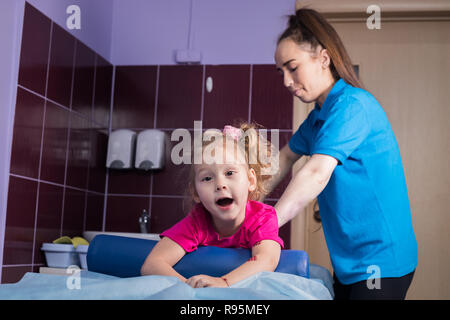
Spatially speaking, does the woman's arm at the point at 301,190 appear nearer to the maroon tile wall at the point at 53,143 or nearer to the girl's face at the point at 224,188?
the girl's face at the point at 224,188

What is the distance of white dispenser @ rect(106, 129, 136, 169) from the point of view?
120 inches

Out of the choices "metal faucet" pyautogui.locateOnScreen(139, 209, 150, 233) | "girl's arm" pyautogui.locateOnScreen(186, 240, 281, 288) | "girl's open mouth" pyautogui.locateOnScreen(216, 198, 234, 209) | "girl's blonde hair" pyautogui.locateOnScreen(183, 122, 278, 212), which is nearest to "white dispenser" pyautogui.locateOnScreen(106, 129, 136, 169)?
"metal faucet" pyautogui.locateOnScreen(139, 209, 150, 233)

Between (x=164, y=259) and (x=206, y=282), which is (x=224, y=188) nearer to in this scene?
A: (x=164, y=259)

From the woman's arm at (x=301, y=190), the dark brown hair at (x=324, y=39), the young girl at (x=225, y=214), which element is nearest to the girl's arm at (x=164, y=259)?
the young girl at (x=225, y=214)

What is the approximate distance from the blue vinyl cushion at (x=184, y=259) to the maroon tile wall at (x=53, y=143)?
123cm

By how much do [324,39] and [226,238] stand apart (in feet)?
2.10

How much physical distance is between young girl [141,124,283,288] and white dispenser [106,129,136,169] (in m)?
1.76

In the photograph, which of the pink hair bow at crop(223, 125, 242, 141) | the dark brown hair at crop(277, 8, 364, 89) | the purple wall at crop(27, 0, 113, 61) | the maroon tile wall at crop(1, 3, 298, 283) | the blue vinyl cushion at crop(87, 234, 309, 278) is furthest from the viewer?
the purple wall at crop(27, 0, 113, 61)

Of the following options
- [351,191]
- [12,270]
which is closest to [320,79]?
[351,191]

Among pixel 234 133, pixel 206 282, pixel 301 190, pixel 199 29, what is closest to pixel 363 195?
pixel 301 190

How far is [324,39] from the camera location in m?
1.48

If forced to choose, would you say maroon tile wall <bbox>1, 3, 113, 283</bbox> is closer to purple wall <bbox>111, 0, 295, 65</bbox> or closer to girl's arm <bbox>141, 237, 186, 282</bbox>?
purple wall <bbox>111, 0, 295, 65</bbox>

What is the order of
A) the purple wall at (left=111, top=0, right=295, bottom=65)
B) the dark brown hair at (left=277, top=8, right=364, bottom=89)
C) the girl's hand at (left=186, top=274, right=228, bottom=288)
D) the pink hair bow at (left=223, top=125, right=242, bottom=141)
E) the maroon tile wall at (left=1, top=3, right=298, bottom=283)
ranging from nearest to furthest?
the girl's hand at (left=186, top=274, right=228, bottom=288) < the pink hair bow at (left=223, top=125, right=242, bottom=141) < the dark brown hair at (left=277, top=8, right=364, bottom=89) < the maroon tile wall at (left=1, top=3, right=298, bottom=283) < the purple wall at (left=111, top=0, right=295, bottom=65)

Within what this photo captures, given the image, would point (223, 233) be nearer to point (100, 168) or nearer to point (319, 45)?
point (319, 45)
